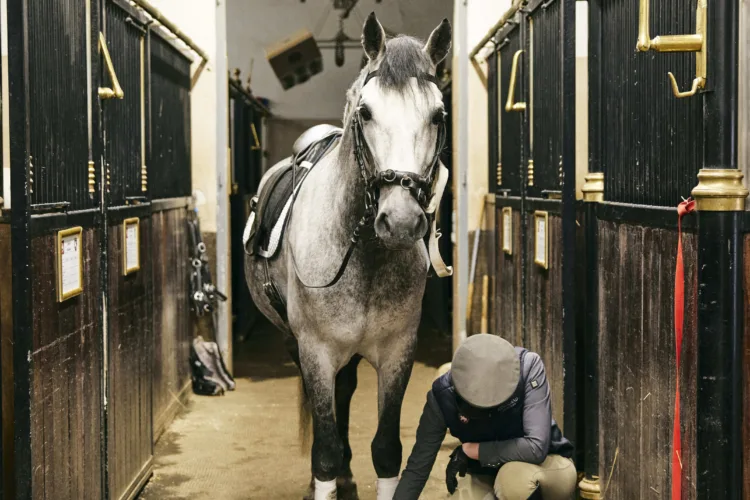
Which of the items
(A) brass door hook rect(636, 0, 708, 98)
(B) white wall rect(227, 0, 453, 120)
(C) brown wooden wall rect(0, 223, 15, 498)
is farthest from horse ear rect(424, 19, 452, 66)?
(B) white wall rect(227, 0, 453, 120)

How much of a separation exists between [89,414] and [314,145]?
59.6 inches

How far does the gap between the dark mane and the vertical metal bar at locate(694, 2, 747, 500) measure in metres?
0.97

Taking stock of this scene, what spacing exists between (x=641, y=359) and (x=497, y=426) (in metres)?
0.50

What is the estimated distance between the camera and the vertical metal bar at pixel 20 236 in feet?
8.48

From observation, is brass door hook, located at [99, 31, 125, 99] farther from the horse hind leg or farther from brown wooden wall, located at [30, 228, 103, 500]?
the horse hind leg

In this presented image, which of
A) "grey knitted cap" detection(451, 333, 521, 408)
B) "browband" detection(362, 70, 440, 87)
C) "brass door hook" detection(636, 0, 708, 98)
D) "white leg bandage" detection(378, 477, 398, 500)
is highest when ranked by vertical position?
"browband" detection(362, 70, 440, 87)

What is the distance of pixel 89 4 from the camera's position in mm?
3459

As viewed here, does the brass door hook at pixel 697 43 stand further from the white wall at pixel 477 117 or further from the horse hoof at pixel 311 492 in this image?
the white wall at pixel 477 117

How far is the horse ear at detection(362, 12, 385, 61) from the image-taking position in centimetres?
291

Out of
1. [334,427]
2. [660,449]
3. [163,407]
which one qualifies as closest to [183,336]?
[163,407]

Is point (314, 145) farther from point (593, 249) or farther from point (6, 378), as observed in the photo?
point (6, 378)

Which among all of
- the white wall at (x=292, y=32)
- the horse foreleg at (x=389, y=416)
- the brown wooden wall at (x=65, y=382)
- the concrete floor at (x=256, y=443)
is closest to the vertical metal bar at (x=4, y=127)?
the brown wooden wall at (x=65, y=382)

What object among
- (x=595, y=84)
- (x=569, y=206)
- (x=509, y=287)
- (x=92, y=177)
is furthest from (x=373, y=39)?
(x=509, y=287)

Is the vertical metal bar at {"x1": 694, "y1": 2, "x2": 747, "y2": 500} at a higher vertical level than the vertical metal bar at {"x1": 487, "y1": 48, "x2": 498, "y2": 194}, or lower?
lower
